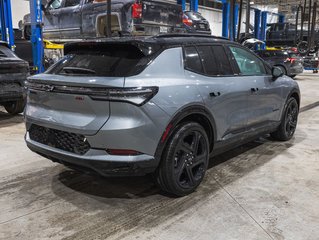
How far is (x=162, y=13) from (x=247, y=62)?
4611 mm

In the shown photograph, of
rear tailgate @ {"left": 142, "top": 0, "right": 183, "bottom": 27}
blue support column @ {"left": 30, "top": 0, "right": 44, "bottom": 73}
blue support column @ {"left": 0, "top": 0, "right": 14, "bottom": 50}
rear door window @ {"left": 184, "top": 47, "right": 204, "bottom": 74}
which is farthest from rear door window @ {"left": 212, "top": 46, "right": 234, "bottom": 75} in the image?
blue support column @ {"left": 0, "top": 0, "right": 14, "bottom": 50}

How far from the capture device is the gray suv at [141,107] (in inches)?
116

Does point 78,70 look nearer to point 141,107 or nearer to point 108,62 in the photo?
point 108,62

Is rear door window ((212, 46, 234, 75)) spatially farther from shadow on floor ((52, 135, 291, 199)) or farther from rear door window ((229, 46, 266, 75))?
shadow on floor ((52, 135, 291, 199))

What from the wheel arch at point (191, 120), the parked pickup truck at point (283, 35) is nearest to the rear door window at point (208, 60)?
the wheel arch at point (191, 120)

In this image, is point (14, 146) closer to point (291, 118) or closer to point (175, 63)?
point (175, 63)

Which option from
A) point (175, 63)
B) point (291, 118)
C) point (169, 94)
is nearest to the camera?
point (169, 94)

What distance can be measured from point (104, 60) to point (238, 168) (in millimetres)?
2223

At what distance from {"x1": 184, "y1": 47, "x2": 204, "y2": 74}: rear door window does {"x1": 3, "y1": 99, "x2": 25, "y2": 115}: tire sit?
5.12 meters

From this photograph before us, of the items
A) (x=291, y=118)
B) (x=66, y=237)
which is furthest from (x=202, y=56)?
(x=291, y=118)

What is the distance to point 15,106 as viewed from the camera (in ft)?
25.2

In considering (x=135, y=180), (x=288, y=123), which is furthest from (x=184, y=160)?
(x=288, y=123)

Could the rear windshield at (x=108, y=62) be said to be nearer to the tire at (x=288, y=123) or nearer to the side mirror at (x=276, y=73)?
the side mirror at (x=276, y=73)

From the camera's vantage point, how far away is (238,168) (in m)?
4.41
